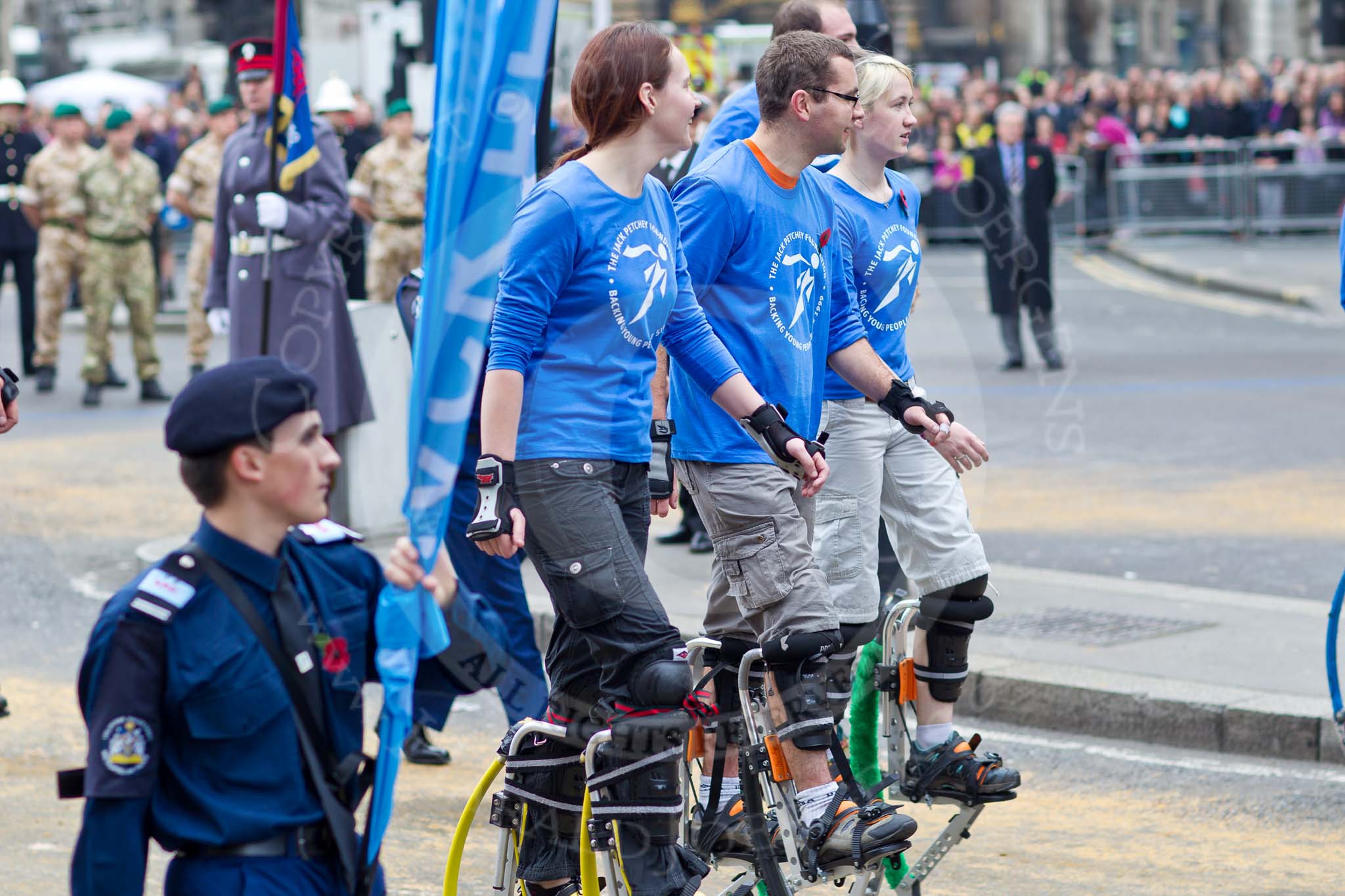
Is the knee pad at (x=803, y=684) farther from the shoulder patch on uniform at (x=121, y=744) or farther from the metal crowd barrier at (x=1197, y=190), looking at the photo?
the metal crowd barrier at (x=1197, y=190)

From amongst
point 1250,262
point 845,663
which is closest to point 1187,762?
point 845,663

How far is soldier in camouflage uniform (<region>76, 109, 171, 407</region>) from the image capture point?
595 inches

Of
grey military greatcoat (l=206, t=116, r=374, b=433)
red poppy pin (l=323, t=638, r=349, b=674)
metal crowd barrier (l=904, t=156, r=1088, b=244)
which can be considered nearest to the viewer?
red poppy pin (l=323, t=638, r=349, b=674)

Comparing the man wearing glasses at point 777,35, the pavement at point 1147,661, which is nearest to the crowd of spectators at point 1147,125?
the pavement at point 1147,661

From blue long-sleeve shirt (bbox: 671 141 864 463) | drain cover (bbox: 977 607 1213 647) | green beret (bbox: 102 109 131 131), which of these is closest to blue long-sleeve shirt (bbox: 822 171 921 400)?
blue long-sleeve shirt (bbox: 671 141 864 463)

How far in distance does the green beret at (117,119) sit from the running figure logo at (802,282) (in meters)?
11.5

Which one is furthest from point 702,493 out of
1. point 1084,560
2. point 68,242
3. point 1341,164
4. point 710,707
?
point 1341,164

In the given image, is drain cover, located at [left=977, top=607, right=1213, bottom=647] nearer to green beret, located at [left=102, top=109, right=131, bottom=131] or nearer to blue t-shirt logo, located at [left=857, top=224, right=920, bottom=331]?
blue t-shirt logo, located at [left=857, top=224, right=920, bottom=331]

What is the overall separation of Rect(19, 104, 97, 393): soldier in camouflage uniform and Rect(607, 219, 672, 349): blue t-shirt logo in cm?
1239

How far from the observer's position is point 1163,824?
18.2 ft

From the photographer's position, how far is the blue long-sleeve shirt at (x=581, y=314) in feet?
13.1

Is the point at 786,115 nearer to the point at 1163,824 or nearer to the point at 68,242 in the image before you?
the point at 1163,824

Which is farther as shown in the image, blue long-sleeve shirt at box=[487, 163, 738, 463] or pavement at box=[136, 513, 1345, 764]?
pavement at box=[136, 513, 1345, 764]

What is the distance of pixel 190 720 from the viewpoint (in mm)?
2734
